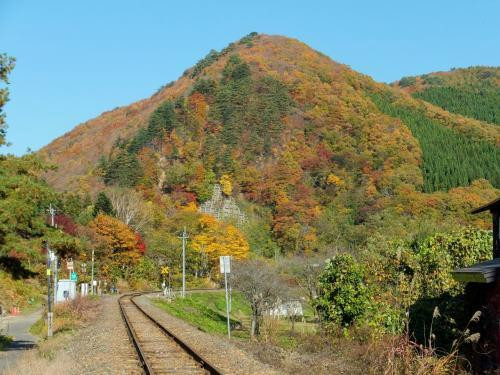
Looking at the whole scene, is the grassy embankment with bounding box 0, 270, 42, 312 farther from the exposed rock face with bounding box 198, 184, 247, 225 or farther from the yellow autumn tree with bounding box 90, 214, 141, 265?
the exposed rock face with bounding box 198, 184, 247, 225

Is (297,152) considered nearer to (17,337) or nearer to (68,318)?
(68,318)

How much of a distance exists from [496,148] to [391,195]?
138 feet

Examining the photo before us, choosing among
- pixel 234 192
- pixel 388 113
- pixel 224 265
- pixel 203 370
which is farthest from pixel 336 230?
pixel 203 370

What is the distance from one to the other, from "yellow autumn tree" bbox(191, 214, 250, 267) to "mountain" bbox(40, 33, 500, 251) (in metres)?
12.3

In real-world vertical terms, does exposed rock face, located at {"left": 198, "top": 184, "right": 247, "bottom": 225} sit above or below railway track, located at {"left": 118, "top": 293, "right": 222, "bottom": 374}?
above

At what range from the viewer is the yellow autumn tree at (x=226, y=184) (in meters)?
137

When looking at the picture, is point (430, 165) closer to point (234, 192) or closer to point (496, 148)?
point (496, 148)

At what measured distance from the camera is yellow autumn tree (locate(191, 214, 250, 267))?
9188 cm

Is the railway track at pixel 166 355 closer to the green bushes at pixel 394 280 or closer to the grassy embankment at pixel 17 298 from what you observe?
the green bushes at pixel 394 280

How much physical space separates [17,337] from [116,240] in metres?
50.2

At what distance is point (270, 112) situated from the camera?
161625mm

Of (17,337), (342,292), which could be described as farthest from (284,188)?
(342,292)

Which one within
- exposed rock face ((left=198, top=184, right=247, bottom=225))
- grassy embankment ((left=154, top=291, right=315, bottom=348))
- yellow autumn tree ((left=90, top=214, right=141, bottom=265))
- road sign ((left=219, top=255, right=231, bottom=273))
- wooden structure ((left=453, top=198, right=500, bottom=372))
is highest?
exposed rock face ((left=198, top=184, right=247, bottom=225))

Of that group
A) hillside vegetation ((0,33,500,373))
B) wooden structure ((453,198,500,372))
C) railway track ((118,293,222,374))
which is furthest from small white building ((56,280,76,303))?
wooden structure ((453,198,500,372))
